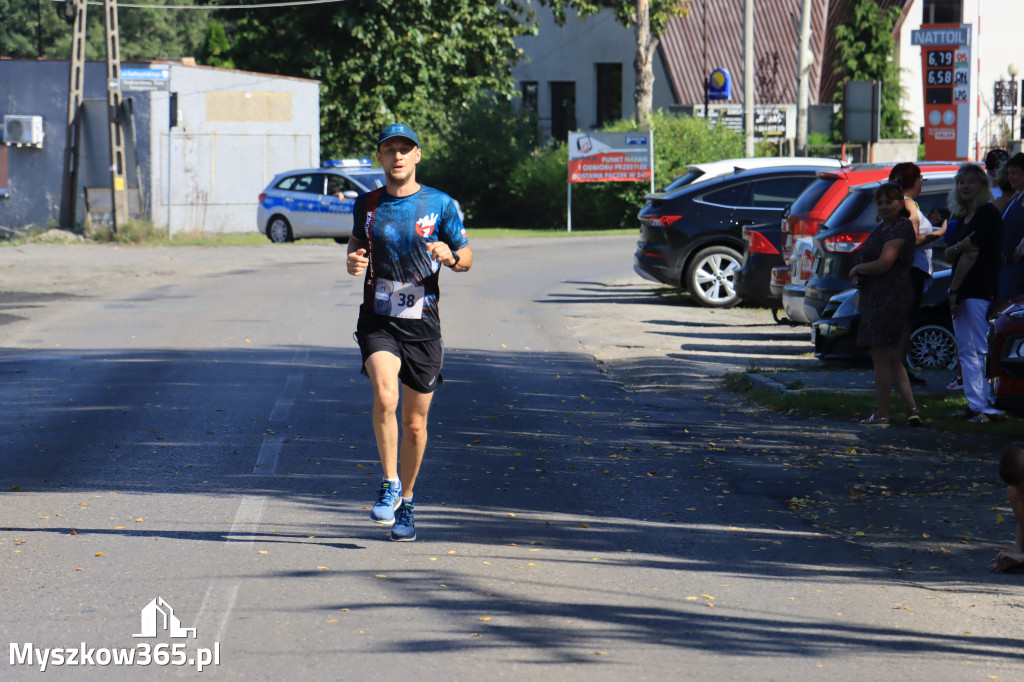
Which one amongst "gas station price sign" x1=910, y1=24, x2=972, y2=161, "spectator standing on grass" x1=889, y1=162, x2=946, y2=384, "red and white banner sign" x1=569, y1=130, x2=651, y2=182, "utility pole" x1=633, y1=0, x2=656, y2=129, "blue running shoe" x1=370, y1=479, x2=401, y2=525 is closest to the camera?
"blue running shoe" x1=370, y1=479, x2=401, y2=525

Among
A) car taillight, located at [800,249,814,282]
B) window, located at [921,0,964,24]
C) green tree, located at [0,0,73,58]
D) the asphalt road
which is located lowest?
the asphalt road

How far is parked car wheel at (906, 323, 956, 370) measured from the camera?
11.9 meters

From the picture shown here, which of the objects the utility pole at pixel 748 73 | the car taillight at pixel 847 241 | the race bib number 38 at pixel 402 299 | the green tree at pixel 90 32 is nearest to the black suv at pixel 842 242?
the car taillight at pixel 847 241

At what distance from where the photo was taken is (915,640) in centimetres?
509

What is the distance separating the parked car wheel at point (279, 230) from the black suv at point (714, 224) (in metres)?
15.2

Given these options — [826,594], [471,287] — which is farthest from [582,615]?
[471,287]

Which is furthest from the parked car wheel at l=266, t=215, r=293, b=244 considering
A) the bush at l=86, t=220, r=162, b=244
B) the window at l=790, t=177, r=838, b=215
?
the window at l=790, t=177, r=838, b=215

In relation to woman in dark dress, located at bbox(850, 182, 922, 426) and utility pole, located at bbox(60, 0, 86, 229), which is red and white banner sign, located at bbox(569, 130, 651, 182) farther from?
woman in dark dress, located at bbox(850, 182, 922, 426)

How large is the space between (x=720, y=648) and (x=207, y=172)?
31.7m

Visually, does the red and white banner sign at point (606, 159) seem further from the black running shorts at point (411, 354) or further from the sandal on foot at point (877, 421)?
the black running shorts at point (411, 354)

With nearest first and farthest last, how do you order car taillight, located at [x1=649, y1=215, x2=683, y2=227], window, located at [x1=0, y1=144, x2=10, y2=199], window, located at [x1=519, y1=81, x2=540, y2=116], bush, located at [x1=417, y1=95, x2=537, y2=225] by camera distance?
car taillight, located at [x1=649, y1=215, x2=683, y2=227], window, located at [x1=0, y1=144, x2=10, y2=199], bush, located at [x1=417, y1=95, x2=537, y2=225], window, located at [x1=519, y1=81, x2=540, y2=116]

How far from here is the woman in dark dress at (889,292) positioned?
945cm

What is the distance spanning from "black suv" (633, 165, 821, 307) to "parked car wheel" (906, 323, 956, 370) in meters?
6.07

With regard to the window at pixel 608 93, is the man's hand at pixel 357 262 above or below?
below
